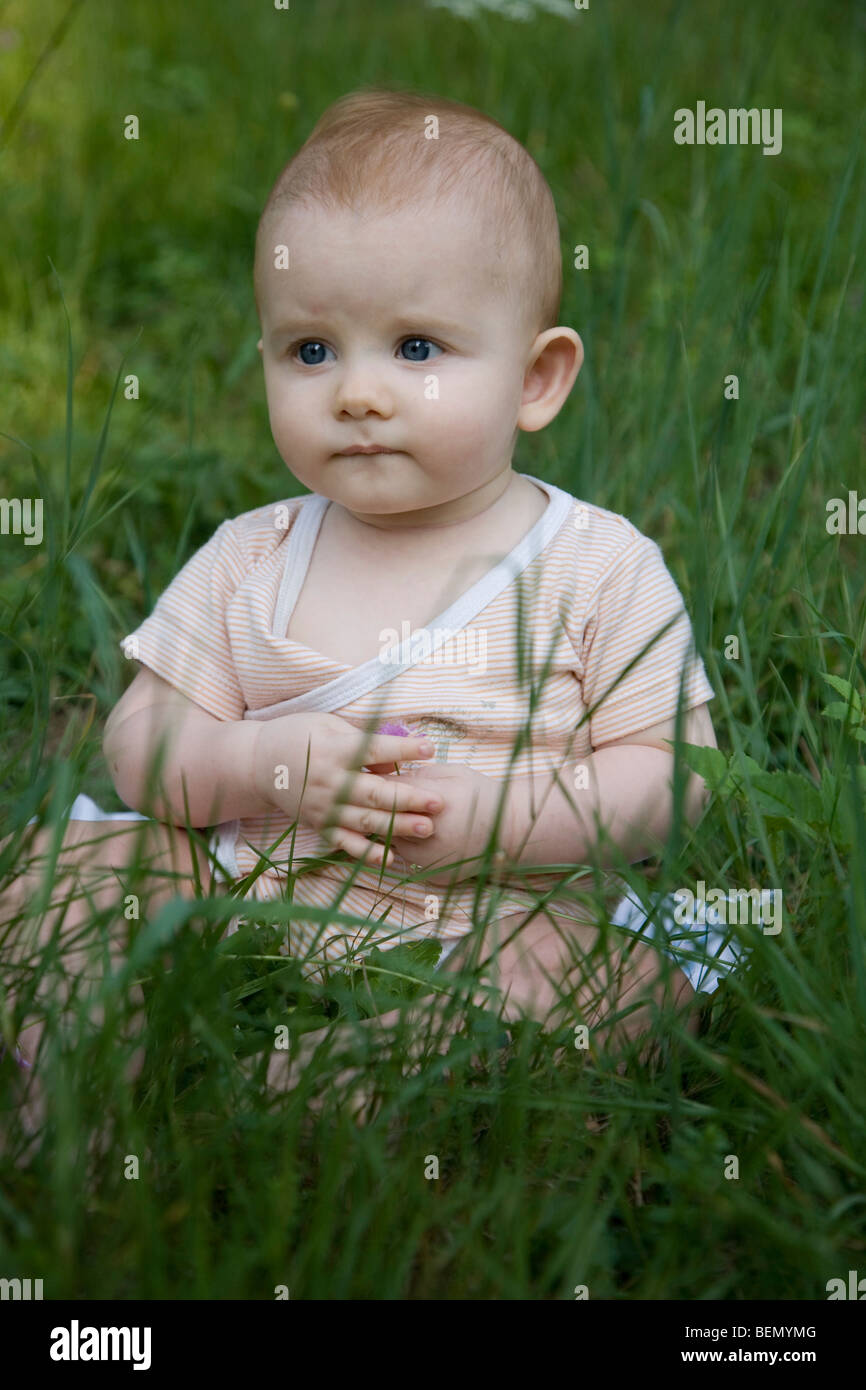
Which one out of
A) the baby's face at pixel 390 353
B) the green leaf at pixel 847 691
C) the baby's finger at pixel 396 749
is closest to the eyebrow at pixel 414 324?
the baby's face at pixel 390 353

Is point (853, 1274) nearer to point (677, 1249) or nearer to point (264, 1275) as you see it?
point (677, 1249)

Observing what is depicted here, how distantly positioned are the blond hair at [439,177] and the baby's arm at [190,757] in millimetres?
559

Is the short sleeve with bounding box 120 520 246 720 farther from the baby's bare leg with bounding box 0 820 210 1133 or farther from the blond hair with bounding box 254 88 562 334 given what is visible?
the blond hair with bounding box 254 88 562 334

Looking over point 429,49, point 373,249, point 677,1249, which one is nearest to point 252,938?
point 677,1249

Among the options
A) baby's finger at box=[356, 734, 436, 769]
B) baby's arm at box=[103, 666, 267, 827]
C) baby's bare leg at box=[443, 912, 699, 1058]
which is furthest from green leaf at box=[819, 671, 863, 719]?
baby's arm at box=[103, 666, 267, 827]

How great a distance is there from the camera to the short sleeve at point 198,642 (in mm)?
1824

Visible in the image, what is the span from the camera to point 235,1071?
4.22ft

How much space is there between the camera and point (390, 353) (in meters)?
1.67

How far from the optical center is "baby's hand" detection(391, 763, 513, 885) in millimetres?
1635

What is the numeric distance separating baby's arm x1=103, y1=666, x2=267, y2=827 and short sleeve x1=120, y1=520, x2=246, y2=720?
3 cm

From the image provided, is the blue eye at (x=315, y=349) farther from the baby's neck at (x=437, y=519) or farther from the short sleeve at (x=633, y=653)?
the short sleeve at (x=633, y=653)

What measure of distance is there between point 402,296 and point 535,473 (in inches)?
35.6

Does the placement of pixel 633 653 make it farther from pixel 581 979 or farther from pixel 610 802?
pixel 581 979

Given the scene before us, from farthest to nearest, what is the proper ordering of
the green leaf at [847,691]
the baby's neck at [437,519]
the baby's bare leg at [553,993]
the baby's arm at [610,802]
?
the baby's neck at [437,519] < the baby's arm at [610,802] < the green leaf at [847,691] < the baby's bare leg at [553,993]
